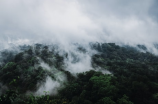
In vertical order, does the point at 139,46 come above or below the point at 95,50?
above

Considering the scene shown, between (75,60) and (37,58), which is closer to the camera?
(37,58)

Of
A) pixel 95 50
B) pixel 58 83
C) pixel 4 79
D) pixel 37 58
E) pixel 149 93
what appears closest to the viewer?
pixel 149 93

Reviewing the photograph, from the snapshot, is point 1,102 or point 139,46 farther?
point 139,46

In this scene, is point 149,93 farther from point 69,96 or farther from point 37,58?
point 37,58

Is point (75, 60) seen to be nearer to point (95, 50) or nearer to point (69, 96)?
point (95, 50)

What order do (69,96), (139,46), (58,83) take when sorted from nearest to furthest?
1. (69,96)
2. (58,83)
3. (139,46)

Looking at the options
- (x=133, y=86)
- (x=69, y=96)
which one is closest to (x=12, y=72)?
(x=69, y=96)

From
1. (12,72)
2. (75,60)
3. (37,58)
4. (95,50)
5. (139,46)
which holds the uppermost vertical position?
(139,46)

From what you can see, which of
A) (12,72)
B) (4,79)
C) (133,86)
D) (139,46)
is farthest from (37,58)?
(139,46)

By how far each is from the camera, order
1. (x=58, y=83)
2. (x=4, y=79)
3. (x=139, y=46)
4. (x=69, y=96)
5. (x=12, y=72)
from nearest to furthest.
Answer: (x=69, y=96)
(x=58, y=83)
(x=4, y=79)
(x=12, y=72)
(x=139, y=46)
